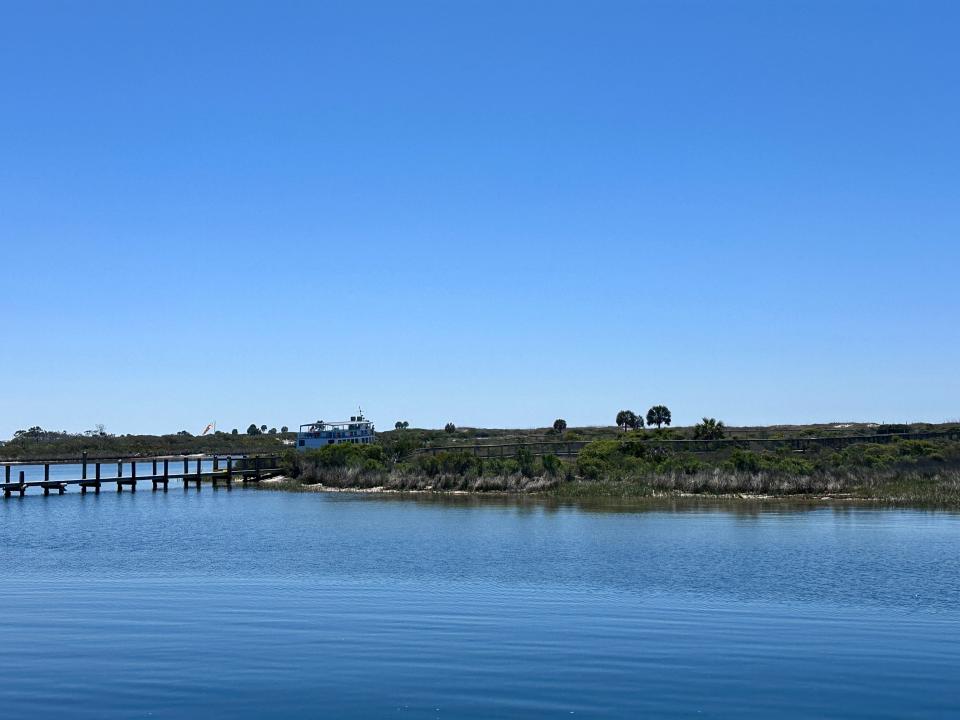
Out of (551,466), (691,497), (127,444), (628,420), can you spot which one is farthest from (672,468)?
(127,444)

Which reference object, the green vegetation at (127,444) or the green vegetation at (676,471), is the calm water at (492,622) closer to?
the green vegetation at (676,471)

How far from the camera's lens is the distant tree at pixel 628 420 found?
144 metres

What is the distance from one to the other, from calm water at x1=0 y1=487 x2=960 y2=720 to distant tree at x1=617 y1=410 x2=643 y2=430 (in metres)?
102

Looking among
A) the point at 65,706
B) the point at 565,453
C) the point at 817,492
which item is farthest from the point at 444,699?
the point at 565,453

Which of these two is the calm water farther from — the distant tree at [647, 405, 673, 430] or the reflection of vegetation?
the distant tree at [647, 405, 673, 430]

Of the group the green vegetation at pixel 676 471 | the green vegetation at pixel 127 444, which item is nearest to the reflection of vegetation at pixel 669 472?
the green vegetation at pixel 676 471

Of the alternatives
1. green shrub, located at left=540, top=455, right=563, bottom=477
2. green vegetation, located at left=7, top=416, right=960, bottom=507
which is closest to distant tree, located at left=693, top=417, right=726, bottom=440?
green vegetation, located at left=7, top=416, right=960, bottom=507

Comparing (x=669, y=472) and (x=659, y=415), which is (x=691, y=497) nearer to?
(x=669, y=472)

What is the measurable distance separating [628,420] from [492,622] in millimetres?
124400

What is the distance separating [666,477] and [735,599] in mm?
34067

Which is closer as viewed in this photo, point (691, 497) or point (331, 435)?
point (691, 497)

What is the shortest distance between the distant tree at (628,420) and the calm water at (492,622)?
334ft

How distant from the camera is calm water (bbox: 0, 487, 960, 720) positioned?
52.8ft

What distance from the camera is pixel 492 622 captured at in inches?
868
